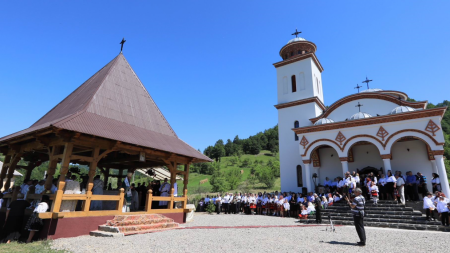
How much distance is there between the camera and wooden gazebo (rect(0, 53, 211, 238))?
7.64m

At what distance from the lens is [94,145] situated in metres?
8.33

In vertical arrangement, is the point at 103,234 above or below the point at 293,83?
below

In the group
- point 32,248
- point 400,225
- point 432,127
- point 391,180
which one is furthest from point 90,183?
point 432,127

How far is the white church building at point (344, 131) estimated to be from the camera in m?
14.7

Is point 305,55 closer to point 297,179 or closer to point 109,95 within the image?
point 297,179

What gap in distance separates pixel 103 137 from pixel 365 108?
17961mm

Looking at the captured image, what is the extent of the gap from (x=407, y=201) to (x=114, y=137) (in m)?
14.3

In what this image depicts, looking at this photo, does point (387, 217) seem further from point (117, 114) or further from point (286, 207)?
point (117, 114)

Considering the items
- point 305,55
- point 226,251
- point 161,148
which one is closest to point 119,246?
point 226,251

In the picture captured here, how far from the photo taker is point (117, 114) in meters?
10.3

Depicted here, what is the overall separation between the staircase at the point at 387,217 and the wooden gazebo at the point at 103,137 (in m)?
7.03

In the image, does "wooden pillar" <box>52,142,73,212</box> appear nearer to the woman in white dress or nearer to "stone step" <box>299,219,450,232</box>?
the woman in white dress

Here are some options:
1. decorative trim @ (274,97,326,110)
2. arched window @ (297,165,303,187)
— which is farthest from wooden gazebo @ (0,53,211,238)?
decorative trim @ (274,97,326,110)

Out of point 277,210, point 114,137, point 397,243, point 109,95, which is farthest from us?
point 277,210
